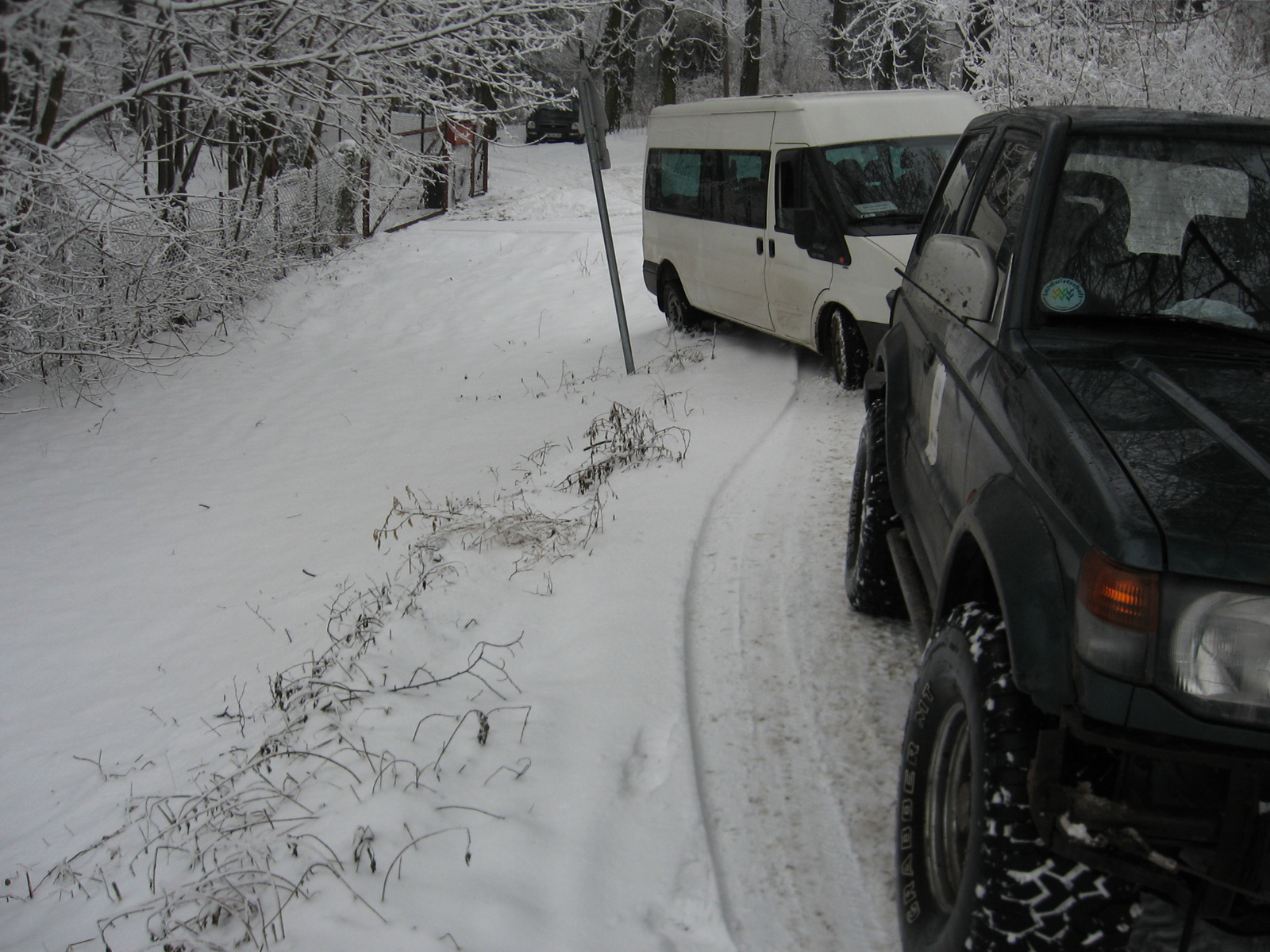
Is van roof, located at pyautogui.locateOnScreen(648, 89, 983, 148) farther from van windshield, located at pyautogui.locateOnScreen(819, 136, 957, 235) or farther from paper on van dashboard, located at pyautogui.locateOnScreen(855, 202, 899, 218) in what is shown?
paper on van dashboard, located at pyautogui.locateOnScreen(855, 202, 899, 218)

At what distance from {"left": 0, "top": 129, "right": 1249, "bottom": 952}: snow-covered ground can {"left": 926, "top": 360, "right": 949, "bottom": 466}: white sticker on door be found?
A: 0.98 metres

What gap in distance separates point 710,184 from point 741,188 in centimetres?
62

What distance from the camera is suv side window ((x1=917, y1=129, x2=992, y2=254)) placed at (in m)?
3.69

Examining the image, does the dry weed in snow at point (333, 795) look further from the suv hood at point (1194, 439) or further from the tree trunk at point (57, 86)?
the tree trunk at point (57, 86)

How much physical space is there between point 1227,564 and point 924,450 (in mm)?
1650

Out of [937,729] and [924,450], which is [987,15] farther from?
[937,729]

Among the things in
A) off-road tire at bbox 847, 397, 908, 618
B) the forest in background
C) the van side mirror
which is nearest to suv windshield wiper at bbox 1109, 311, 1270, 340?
off-road tire at bbox 847, 397, 908, 618

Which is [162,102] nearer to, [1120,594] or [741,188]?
[741,188]

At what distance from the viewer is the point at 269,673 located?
4.90 meters

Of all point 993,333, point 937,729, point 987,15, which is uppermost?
point 987,15

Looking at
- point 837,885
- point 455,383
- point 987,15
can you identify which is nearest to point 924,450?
point 837,885

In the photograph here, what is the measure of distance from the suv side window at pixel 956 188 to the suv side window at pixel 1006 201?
9.8 inches

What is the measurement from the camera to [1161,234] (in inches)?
109

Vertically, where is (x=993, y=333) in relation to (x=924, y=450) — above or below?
above
